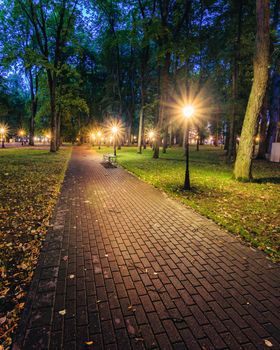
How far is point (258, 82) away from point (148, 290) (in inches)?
457

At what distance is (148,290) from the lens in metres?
3.38

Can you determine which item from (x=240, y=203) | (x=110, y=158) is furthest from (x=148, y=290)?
(x=110, y=158)

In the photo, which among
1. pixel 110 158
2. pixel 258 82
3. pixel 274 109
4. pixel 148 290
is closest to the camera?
pixel 148 290

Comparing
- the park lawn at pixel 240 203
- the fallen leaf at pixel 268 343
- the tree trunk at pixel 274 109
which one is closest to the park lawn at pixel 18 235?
the fallen leaf at pixel 268 343

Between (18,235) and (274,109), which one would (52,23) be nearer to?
(274,109)

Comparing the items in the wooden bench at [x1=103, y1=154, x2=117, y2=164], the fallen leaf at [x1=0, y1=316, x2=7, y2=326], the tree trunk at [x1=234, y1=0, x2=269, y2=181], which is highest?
the tree trunk at [x1=234, y1=0, x2=269, y2=181]

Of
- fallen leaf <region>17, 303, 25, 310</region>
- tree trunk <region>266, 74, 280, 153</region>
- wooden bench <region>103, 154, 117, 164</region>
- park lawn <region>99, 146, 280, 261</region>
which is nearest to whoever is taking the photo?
fallen leaf <region>17, 303, 25, 310</region>

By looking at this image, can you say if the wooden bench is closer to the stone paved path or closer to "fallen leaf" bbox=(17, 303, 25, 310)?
the stone paved path

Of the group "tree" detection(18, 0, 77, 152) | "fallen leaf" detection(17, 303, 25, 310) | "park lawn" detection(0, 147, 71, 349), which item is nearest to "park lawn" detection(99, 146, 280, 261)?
"fallen leaf" detection(17, 303, 25, 310)

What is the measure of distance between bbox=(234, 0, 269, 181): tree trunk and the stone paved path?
285 inches

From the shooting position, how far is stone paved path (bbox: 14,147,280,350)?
8.48ft

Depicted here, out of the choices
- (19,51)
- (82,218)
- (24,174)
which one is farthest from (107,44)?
(82,218)

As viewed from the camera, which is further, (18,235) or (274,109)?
(274,109)

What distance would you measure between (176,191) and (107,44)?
3175 centimetres
